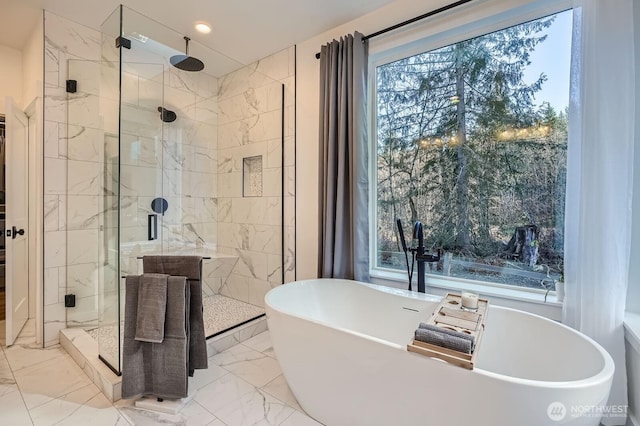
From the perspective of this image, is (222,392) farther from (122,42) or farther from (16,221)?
(122,42)

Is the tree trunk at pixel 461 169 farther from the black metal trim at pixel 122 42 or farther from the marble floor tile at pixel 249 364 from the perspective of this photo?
the black metal trim at pixel 122 42

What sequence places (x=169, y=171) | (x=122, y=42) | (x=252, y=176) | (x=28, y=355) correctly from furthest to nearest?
(x=252, y=176) < (x=169, y=171) < (x=28, y=355) < (x=122, y=42)

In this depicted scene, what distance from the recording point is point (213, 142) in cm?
353

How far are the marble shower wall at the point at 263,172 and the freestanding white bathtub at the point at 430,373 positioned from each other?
1071 mm

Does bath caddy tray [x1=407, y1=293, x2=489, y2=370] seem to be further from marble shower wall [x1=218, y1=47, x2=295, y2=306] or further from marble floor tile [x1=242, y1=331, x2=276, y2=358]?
marble shower wall [x1=218, y1=47, x2=295, y2=306]

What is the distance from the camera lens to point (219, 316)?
294cm

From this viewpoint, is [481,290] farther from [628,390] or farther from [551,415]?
[551,415]

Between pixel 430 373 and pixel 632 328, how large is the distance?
106 centimetres

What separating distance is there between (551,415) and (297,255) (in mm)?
2210

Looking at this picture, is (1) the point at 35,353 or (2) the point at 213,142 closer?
(1) the point at 35,353

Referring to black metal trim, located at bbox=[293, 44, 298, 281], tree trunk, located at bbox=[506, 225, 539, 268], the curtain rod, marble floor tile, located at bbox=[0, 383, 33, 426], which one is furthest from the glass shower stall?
tree trunk, located at bbox=[506, 225, 539, 268]

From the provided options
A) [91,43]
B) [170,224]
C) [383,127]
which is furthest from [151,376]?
[91,43]

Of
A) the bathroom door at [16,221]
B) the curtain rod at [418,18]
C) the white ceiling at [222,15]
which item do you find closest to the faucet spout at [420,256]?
the curtain rod at [418,18]

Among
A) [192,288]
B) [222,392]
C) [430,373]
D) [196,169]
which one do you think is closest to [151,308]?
[192,288]
